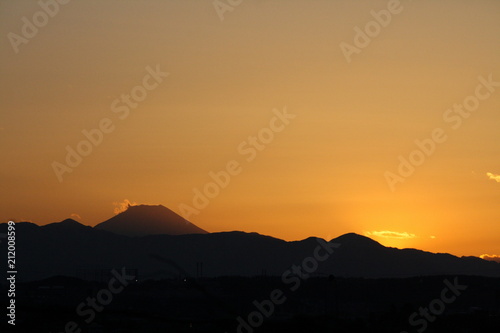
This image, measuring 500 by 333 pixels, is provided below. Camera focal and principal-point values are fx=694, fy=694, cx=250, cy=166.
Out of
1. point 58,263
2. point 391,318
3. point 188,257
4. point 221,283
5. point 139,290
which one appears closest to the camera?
point 391,318

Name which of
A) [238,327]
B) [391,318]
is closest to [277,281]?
[391,318]

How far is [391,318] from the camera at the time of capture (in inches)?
1953

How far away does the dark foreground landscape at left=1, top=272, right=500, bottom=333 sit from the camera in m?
45.2

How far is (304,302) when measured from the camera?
81125 millimetres

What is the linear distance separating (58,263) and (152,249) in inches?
1018

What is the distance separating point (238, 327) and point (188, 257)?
162 metres

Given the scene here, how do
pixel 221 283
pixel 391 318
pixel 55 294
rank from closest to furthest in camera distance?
pixel 391 318
pixel 55 294
pixel 221 283

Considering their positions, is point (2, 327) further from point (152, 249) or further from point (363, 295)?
point (152, 249)

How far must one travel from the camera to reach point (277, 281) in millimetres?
98375

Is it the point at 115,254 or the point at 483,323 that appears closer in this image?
the point at 483,323

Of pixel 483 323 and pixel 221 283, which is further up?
pixel 221 283

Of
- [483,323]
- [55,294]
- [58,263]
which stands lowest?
[483,323]

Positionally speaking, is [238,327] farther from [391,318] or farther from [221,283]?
[221,283]

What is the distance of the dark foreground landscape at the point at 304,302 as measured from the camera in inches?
1779
